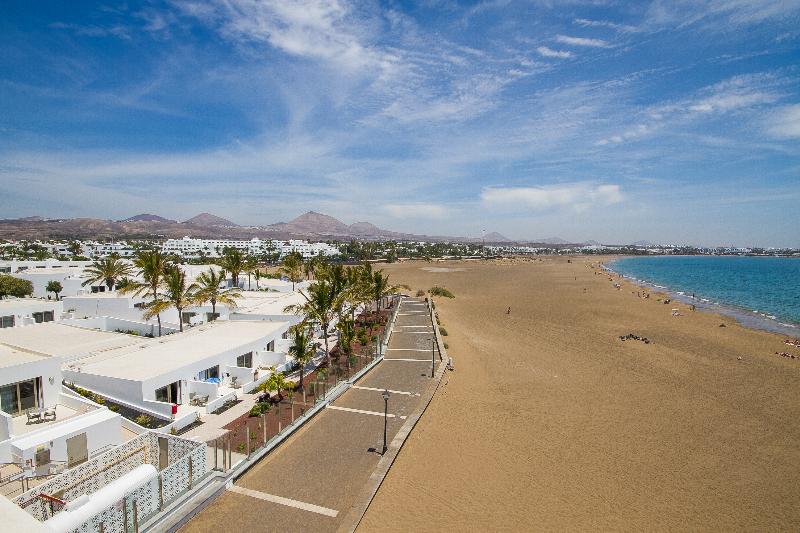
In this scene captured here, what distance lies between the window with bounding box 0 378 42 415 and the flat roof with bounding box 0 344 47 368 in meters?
0.65

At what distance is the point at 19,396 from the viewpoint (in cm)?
1380

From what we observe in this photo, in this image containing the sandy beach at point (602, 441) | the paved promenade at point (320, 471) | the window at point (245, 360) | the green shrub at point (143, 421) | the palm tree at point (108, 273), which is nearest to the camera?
the paved promenade at point (320, 471)

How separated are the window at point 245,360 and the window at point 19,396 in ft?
25.1

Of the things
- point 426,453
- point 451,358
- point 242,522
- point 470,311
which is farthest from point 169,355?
point 470,311

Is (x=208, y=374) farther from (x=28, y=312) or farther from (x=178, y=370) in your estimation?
(x=28, y=312)

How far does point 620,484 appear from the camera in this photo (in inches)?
530

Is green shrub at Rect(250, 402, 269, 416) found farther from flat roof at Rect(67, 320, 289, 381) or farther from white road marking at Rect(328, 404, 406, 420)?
flat roof at Rect(67, 320, 289, 381)

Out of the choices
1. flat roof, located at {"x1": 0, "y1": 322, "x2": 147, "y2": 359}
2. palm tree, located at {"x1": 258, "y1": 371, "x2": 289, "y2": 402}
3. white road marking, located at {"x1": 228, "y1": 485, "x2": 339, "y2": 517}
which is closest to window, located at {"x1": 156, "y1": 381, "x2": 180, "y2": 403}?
palm tree, located at {"x1": 258, "y1": 371, "x2": 289, "y2": 402}

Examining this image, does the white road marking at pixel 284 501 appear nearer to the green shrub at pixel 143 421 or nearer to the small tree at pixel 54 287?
the green shrub at pixel 143 421

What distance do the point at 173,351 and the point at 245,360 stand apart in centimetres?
323

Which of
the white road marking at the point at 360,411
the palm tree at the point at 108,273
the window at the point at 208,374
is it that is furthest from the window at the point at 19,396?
the palm tree at the point at 108,273

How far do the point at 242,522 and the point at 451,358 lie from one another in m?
16.8

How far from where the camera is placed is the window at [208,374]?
18.0 metres

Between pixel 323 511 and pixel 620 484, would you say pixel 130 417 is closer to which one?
pixel 323 511
